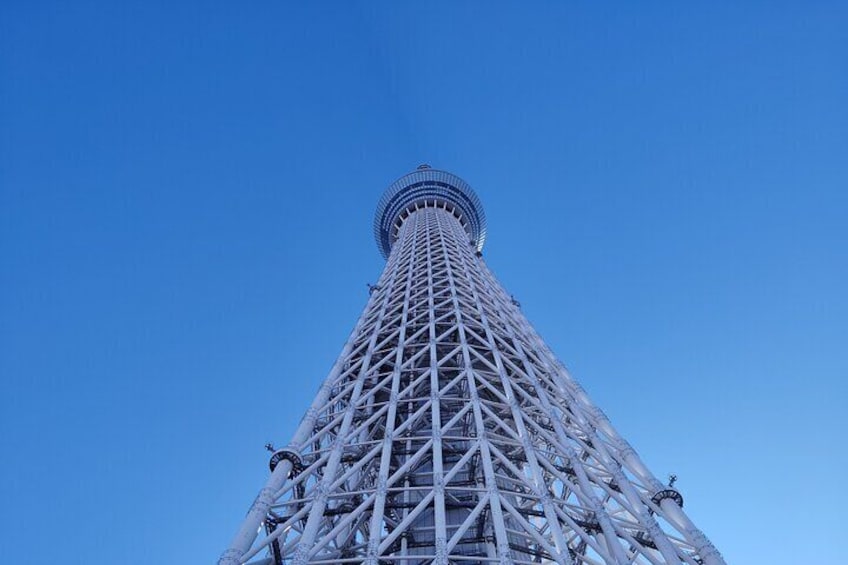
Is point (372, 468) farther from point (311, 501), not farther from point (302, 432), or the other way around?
point (311, 501)

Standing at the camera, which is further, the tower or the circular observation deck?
the circular observation deck

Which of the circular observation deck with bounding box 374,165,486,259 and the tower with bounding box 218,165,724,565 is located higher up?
the circular observation deck with bounding box 374,165,486,259

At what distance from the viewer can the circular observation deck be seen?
55.0 meters

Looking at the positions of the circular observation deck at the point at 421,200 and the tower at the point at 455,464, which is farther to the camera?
the circular observation deck at the point at 421,200

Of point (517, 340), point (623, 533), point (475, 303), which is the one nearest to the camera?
point (623, 533)

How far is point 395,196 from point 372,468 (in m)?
40.5

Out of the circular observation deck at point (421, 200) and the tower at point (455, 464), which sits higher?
the circular observation deck at point (421, 200)

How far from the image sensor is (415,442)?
18250mm

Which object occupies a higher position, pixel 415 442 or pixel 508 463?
pixel 415 442

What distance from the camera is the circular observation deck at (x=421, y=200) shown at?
180ft

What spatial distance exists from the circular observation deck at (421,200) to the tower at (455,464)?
25160 mm

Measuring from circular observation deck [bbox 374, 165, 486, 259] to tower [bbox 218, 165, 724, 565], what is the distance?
25.2 meters

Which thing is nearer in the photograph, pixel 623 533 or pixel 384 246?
pixel 623 533

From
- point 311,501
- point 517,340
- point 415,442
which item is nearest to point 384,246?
point 517,340
